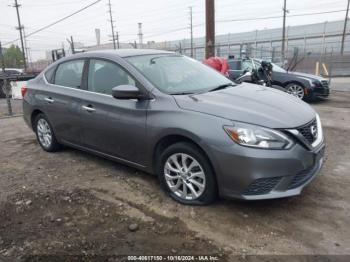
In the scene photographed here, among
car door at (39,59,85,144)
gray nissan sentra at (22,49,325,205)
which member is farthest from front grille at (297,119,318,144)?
car door at (39,59,85,144)

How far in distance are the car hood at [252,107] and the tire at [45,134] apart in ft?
8.79

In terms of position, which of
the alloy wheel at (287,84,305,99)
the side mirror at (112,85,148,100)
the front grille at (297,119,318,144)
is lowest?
the alloy wheel at (287,84,305,99)

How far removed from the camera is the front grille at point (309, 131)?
336 centimetres

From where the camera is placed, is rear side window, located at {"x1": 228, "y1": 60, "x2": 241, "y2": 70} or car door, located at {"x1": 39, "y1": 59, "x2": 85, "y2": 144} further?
rear side window, located at {"x1": 228, "y1": 60, "x2": 241, "y2": 70}

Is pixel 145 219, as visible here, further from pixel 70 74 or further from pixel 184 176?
pixel 70 74

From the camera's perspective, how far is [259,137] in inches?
125

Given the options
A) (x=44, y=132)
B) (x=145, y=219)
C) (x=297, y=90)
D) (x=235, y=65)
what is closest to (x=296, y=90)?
(x=297, y=90)

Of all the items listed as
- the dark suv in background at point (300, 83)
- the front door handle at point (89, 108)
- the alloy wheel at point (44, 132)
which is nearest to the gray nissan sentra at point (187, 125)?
the front door handle at point (89, 108)

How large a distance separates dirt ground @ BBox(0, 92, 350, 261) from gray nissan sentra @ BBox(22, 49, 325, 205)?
0.29m

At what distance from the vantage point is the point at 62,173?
4801 mm

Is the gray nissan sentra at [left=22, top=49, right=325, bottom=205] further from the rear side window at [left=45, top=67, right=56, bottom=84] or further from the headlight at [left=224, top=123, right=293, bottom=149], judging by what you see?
the rear side window at [left=45, top=67, right=56, bottom=84]

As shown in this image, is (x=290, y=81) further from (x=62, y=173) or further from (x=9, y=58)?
(x=9, y=58)

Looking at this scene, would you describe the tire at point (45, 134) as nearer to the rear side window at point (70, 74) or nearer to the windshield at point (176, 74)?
the rear side window at point (70, 74)

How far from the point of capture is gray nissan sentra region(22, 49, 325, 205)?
3.20 meters
